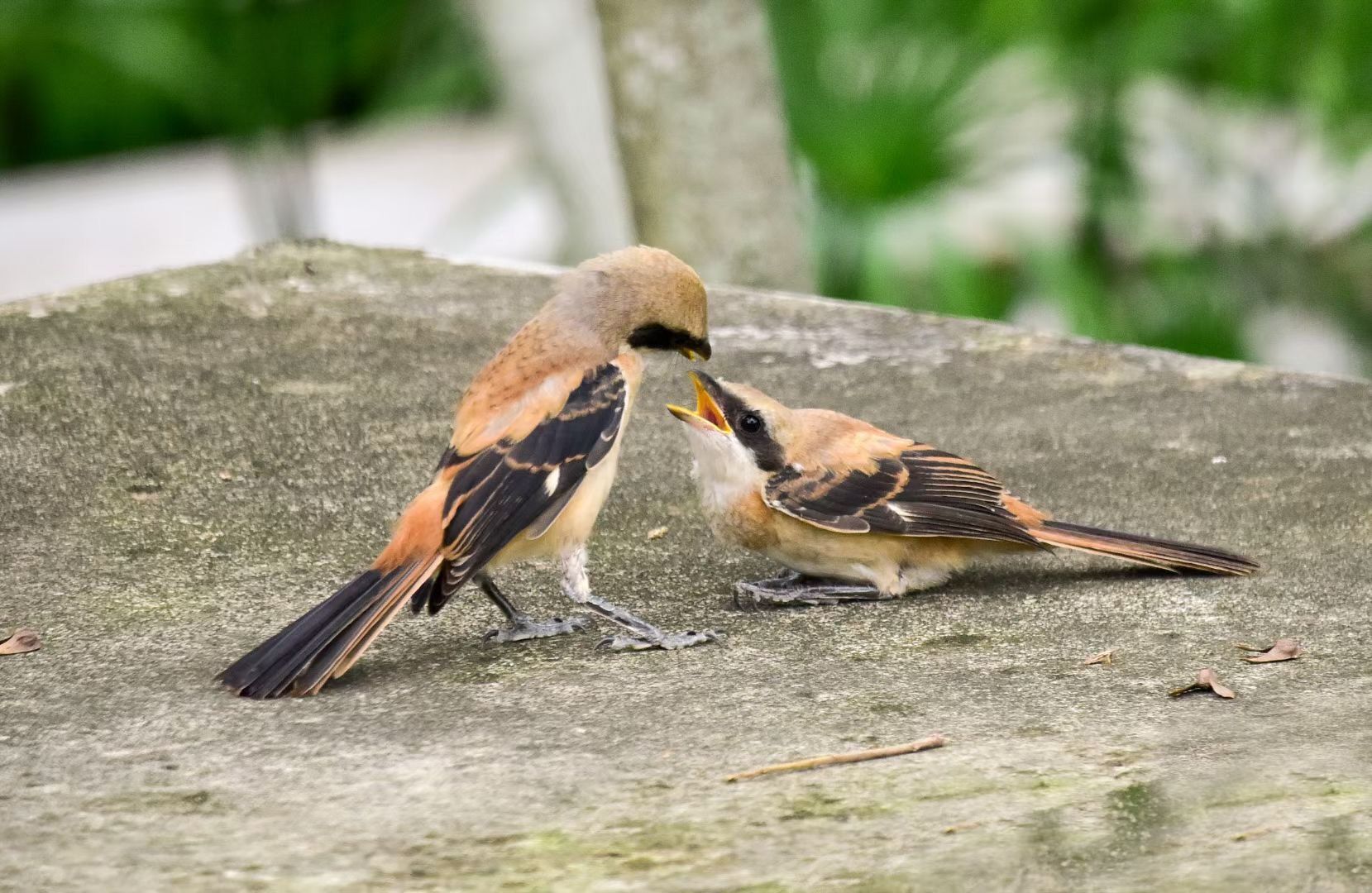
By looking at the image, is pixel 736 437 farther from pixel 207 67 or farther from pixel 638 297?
pixel 207 67

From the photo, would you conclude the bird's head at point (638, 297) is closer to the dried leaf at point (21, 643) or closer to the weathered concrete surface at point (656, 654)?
the weathered concrete surface at point (656, 654)

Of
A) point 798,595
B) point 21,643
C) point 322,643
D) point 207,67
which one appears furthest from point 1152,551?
point 207,67

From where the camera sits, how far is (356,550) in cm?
423

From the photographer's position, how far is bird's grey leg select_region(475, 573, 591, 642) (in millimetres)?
3830

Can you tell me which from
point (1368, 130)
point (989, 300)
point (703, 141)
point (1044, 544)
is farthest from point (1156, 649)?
point (1368, 130)

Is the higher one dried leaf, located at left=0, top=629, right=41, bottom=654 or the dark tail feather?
dried leaf, located at left=0, top=629, right=41, bottom=654

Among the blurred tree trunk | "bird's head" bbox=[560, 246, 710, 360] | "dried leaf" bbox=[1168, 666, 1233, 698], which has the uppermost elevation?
the blurred tree trunk

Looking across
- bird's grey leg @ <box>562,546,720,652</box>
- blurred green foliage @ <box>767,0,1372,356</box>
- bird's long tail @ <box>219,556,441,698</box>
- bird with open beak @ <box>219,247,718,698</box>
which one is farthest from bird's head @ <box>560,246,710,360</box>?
blurred green foliage @ <box>767,0,1372,356</box>

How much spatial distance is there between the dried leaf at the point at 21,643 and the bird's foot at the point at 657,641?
1095 mm

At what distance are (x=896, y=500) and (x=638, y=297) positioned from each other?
0.72m

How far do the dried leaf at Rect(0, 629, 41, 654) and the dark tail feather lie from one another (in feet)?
6.79

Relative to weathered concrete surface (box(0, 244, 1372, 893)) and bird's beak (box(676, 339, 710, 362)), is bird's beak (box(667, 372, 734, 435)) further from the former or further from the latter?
weathered concrete surface (box(0, 244, 1372, 893))

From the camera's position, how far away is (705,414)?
4.20 m

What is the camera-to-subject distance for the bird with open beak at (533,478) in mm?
3439
